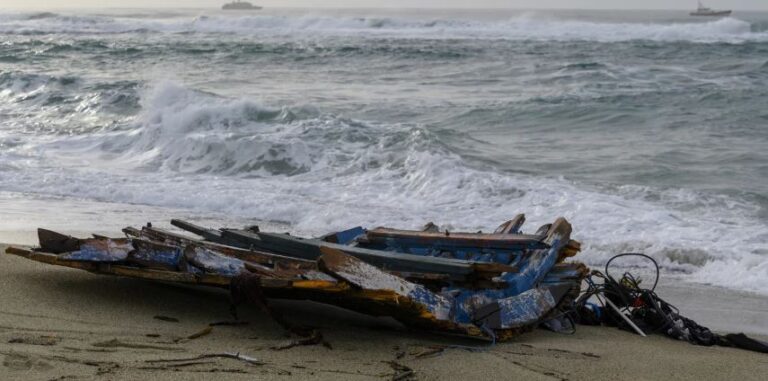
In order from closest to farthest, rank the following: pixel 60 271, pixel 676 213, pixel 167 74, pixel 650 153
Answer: pixel 60 271 → pixel 676 213 → pixel 650 153 → pixel 167 74

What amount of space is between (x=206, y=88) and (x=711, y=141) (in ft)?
38.2

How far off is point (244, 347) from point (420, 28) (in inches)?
1953

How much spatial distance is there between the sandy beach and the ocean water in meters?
2.69

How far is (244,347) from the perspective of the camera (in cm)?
412

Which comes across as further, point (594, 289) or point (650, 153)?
point (650, 153)

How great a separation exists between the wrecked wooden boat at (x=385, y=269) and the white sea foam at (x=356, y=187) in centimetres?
260

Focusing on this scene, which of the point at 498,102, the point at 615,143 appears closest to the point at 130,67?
the point at 498,102

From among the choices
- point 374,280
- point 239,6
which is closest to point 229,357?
point 374,280

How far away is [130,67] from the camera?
26.0 m

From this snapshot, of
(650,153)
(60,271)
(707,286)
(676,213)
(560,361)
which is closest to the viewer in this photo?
(560,361)

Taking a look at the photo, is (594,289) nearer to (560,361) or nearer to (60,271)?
(560,361)

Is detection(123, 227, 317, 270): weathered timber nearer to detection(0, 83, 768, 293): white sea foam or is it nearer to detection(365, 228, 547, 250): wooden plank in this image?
detection(365, 228, 547, 250): wooden plank

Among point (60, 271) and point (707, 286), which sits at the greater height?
point (60, 271)

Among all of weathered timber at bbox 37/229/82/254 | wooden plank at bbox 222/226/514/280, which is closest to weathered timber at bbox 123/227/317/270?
wooden plank at bbox 222/226/514/280
